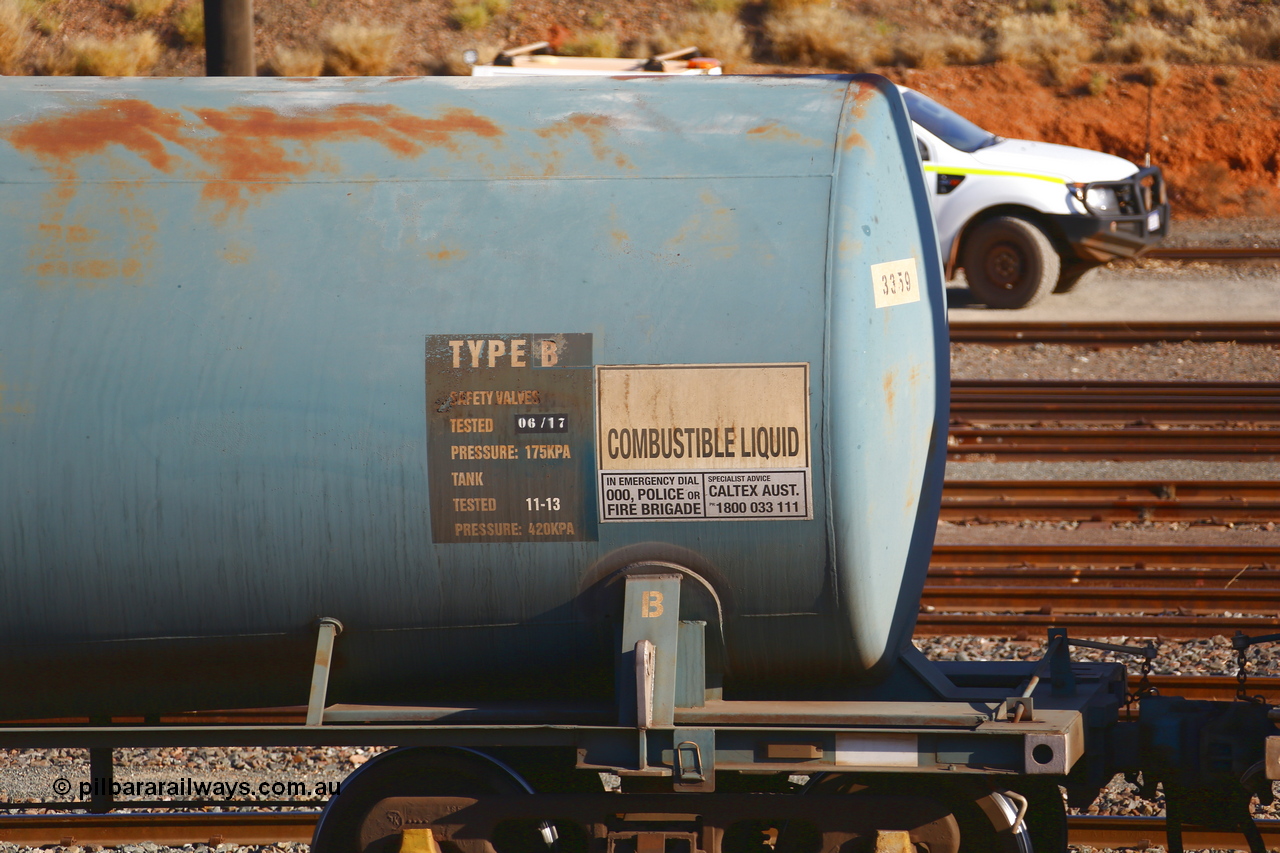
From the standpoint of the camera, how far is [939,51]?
1031 inches

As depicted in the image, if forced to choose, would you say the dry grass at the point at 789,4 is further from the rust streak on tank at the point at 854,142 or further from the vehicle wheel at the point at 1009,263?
the rust streak on tank at the point at 854,142

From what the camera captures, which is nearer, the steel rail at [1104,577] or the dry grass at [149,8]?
the steel rail at [1104,577]

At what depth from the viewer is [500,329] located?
4.02 m

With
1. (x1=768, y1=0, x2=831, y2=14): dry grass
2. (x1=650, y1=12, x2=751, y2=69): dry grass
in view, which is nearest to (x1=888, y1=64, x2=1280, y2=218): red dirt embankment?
(x1=768, y1=0, x2=831, y2=14): dry grass

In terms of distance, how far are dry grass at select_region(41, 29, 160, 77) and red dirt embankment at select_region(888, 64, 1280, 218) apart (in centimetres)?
1699

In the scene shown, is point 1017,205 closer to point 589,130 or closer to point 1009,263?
point 1009,263

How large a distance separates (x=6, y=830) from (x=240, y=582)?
2443 mm

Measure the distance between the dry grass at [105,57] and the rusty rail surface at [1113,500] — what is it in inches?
907

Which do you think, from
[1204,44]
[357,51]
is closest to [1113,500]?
[1204,44]

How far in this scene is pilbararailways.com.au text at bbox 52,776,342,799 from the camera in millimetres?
5801

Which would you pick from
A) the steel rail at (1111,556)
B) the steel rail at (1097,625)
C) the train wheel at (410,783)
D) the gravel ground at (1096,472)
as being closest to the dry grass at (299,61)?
the gravel ground at (1096,472)

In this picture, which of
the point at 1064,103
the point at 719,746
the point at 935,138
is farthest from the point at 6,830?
the point at 1064,103

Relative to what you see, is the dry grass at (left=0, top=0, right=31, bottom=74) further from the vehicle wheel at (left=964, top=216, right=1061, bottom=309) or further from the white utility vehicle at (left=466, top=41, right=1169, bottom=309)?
the vehicle wheel at (left=964, top=216, right=1061, bottom=309)

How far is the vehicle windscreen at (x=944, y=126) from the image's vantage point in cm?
1471
